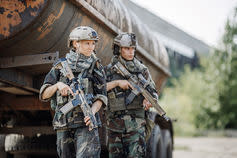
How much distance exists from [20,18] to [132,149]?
177 cm

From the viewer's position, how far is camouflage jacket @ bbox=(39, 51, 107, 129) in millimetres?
2979

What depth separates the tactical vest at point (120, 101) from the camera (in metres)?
3.95

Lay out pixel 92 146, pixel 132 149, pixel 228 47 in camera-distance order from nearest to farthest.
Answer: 1. pixel 92 146
2. pixel 132 149
3. pixel 228 47

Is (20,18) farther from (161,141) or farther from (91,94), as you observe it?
(161,141)

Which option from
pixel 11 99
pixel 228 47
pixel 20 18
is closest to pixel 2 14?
pixel 20 18

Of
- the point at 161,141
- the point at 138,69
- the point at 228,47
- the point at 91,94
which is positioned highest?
the point at 228,47

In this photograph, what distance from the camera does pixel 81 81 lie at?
3025mm

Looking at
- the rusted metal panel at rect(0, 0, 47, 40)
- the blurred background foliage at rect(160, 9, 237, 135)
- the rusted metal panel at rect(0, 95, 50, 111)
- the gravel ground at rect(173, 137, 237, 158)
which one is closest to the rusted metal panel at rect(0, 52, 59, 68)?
the rusted metal panel at rect(0, 0, 47, 40)

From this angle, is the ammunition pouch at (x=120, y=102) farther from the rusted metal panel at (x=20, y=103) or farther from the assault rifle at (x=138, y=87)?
the rusted metal panel at (x=20, y=103)

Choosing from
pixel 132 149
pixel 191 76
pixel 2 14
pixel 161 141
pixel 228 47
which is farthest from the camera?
pixel 191 76

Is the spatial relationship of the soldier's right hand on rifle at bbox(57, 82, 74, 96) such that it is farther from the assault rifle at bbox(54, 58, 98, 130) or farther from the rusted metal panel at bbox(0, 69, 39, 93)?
the rusted metal panel at bbox(0, 69, 39, 93)

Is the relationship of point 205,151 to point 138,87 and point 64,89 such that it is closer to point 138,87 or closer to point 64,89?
point 138,87

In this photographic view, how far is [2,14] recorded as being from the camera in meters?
3.31

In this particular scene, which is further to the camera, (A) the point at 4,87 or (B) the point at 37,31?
(A) the point at 4,87
